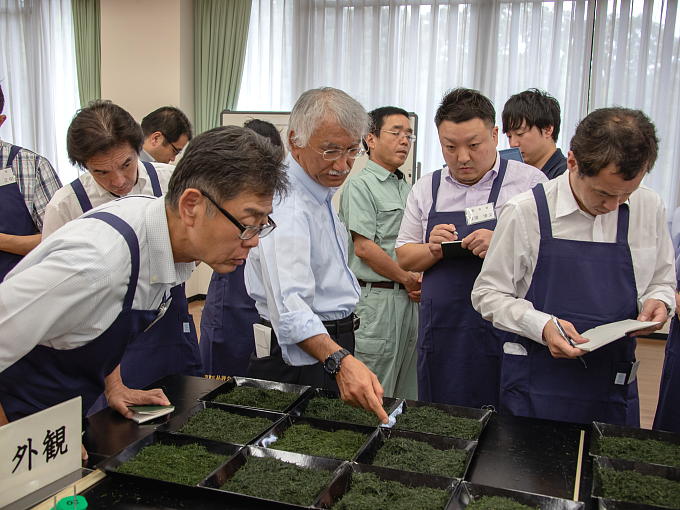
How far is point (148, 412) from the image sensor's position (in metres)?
1.51

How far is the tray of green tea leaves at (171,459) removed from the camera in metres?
1.20

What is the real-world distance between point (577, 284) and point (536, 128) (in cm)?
135

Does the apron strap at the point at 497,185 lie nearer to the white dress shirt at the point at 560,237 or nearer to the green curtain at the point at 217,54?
the white dress shirt at the point at 560,237

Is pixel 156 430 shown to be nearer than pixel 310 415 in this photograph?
Yes

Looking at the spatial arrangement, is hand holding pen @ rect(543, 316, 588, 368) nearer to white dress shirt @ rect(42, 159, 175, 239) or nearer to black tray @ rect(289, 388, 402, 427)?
black tray @ rect(289, 388, 402, 427)

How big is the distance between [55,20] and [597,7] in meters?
5.70

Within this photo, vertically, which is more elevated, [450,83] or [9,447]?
[450,83]

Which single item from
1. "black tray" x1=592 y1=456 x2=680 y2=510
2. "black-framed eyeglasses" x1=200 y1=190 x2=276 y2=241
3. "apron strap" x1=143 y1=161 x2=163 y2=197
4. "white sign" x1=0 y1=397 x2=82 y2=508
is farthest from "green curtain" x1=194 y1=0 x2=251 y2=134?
"black tray" x1=592 y1=456 x2=680 y2=510

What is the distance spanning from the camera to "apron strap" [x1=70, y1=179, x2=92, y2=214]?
88.2 inches

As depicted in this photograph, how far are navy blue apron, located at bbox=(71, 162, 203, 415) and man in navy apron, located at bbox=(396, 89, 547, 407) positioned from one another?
2.96ft

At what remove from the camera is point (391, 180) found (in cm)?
319

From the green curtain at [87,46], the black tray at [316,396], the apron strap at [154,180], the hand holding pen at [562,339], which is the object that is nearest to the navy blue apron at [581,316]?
the hand holding pen at [562,339]

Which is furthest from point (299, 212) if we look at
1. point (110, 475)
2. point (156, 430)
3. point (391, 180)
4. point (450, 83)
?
point (450, 83)

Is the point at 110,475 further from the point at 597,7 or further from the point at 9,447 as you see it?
the point at 597,7
